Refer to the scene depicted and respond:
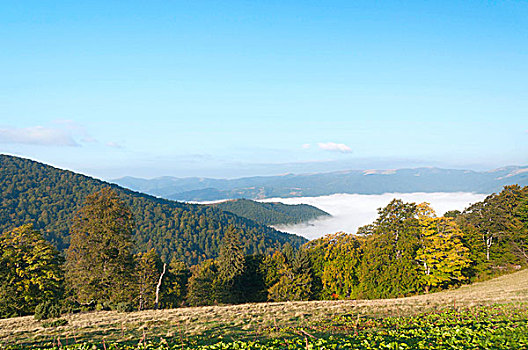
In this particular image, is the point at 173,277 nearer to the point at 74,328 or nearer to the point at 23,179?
the point at 74,328

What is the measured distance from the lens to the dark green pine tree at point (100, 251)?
104 ft

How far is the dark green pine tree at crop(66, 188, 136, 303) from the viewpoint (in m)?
31.8

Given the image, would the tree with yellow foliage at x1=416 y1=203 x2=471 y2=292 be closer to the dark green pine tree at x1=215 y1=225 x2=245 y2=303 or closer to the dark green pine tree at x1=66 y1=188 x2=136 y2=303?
the dark green pine tree at x1=215 y1=225 x2=245 y2=303

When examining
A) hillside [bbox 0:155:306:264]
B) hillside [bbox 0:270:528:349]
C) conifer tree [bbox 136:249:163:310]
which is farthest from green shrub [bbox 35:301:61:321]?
hillside [bbox 0:155:306:264]

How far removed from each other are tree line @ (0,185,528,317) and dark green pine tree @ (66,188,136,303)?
102mm

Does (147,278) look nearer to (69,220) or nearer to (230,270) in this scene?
(230,270)

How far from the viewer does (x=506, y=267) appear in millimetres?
50375

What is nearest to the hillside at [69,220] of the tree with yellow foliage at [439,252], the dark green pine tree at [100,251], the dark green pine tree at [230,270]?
the dark green pine tree at [230,270]

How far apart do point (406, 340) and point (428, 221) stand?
134ft

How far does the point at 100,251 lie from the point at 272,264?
34817 mm

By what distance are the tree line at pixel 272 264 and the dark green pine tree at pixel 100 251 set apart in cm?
10

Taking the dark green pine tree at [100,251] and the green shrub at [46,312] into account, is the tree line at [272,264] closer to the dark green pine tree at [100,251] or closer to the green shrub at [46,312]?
the dark green pine tree at [100,251]

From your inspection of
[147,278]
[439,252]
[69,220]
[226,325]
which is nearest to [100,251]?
[147,278]

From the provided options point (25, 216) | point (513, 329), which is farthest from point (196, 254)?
point (513, 329)
